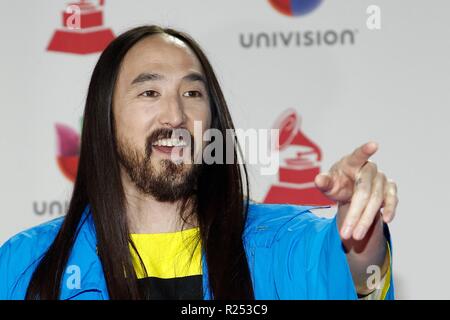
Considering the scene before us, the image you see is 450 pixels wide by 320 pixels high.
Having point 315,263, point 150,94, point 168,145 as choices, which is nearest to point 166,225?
point 168,145

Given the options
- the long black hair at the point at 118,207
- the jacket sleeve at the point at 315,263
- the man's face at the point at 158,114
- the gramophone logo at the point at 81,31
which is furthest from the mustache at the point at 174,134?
the gramophone logo at the point at 81,31

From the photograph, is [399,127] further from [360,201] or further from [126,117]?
[360,201]

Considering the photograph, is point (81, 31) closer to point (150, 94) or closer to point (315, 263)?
point (150, 94)

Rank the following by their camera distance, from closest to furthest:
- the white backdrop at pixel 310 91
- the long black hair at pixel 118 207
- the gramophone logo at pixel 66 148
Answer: the long black hair at pixel 118 207, the white backdrop at pixel 310 91, the gramophone logo at pixel 66 148

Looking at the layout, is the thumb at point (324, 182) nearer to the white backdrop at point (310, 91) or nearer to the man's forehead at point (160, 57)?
the man's forehead at point (160, 57)

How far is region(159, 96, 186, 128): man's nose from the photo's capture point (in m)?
1.50

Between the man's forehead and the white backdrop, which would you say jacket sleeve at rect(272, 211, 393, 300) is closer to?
the man's forehead

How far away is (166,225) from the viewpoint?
1.54 m

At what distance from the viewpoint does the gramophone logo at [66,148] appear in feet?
6.55

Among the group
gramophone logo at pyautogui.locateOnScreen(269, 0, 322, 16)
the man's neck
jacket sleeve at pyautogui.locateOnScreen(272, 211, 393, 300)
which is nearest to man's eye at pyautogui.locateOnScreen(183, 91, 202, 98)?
the man's neck

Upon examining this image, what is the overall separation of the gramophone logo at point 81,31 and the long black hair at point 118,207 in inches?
14.2

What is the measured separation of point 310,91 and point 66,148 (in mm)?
638

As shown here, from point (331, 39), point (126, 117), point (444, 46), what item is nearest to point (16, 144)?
point (126, 117)

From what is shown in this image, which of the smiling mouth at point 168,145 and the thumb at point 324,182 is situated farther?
the smiling mouth at point 168,145
